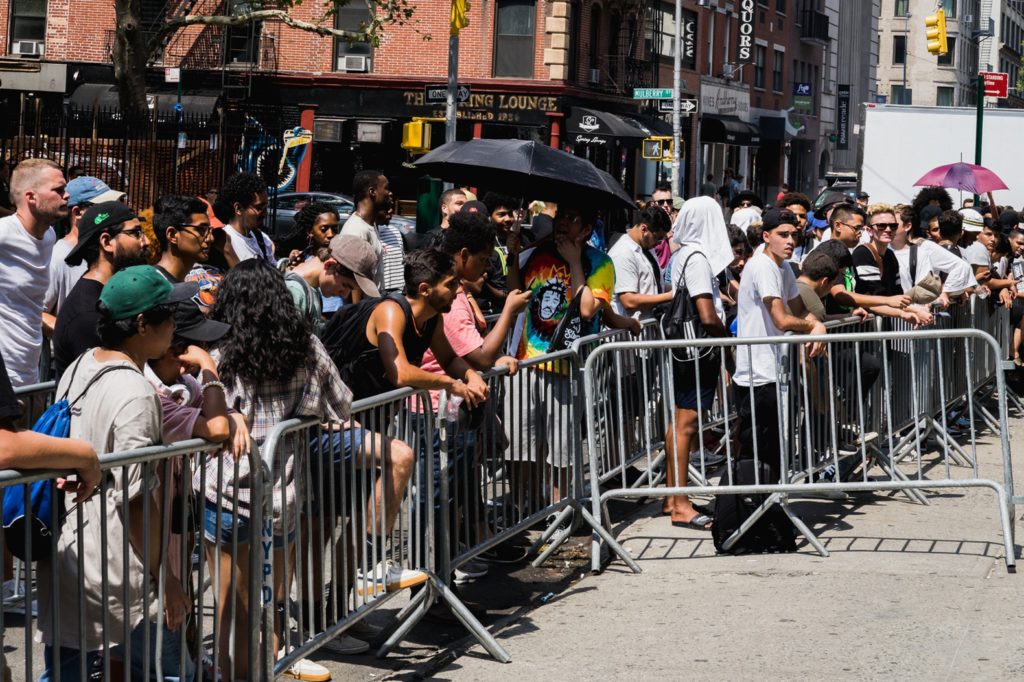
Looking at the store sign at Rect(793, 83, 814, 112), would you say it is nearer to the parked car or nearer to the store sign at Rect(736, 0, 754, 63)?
the store sign at Rect(736, 0, 754, 63)

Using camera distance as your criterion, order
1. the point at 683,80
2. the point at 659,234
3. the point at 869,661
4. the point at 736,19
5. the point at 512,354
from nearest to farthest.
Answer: the point at 869,661 → the point at 512,354 → the point at 659,234 → the point at 683,80 → the point at 736,19

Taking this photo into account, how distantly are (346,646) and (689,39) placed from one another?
44437 mm

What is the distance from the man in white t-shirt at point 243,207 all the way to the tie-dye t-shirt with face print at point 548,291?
6.08 ft

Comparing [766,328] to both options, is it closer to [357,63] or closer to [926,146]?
[926,146]

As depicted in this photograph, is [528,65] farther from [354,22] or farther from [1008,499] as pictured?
[1008,499]

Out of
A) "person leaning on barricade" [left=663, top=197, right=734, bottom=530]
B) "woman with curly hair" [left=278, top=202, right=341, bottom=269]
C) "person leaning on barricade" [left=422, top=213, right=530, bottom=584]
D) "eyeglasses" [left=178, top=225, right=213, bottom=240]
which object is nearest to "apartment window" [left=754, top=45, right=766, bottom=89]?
"woman with curly hair" [left=278, top=202, right=341, bottom=269]

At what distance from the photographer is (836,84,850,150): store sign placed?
69.9 meters

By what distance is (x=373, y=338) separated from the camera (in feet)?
20.5

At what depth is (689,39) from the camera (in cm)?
4862

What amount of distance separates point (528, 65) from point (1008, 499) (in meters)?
32.6

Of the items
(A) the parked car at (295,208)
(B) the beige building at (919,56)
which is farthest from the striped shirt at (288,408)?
(B) the beige building at (919,56)

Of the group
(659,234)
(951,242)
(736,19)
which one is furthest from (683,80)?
(659,234)

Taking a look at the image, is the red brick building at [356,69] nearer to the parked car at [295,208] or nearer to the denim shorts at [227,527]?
the parked car at [295,208]

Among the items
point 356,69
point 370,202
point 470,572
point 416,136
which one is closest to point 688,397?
point 470,572
